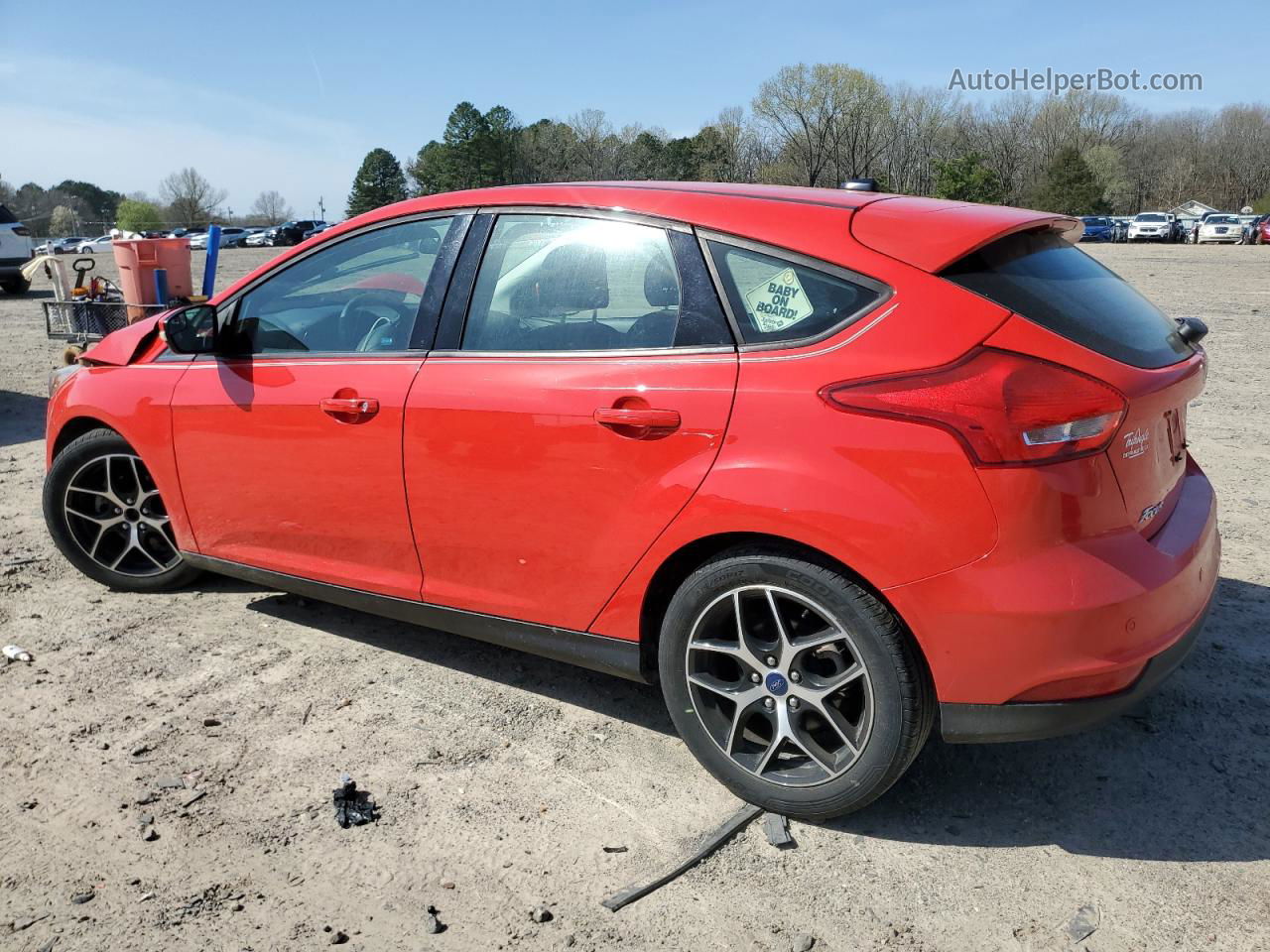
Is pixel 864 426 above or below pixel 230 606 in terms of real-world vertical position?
above

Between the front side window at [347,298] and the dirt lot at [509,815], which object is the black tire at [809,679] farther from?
the front side window at [347,298]

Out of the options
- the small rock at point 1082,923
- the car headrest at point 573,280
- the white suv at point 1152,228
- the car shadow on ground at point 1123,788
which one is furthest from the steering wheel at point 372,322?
the white suv at point 1152,228

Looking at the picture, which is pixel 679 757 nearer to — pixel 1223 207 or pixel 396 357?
pixel 396 357

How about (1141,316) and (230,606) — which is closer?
(1141,316)

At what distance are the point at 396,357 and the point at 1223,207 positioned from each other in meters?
103

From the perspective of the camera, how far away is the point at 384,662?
4039mm

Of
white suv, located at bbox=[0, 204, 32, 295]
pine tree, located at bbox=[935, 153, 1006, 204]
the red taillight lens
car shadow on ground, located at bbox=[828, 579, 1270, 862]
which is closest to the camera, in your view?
the red taillight lens

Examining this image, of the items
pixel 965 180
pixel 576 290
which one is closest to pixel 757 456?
pixel 576 290

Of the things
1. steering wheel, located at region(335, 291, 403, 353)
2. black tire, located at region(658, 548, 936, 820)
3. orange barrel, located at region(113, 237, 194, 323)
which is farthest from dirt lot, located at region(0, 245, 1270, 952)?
orange barrel, located at region(113, 237, 194, 323)

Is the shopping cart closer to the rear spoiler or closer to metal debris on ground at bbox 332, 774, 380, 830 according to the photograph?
metal debris on ground at bbox 332, 774, 380, 830

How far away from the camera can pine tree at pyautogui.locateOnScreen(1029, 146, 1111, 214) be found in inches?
2813

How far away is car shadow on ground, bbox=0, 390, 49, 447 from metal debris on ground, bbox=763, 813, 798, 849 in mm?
6949

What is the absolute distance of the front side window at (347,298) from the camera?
365cm

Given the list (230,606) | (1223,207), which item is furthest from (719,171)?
(230,606)
